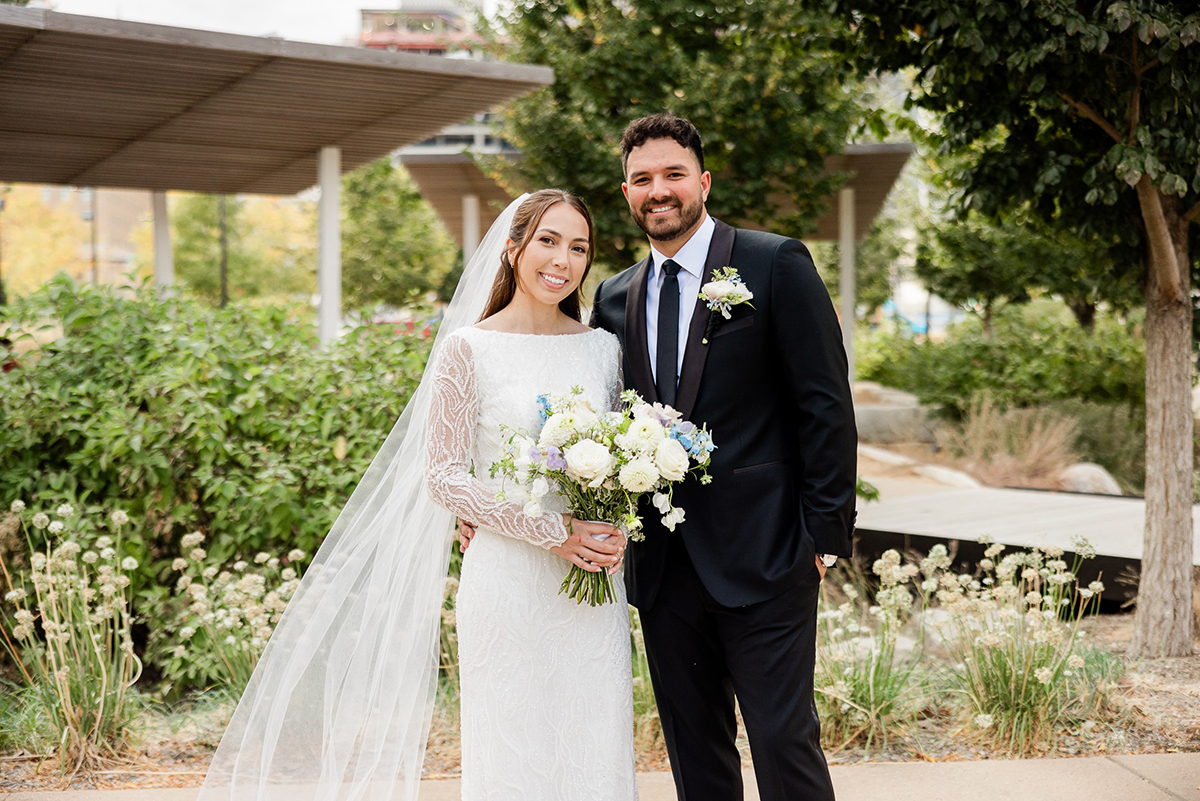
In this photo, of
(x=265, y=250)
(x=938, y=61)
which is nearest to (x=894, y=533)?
(x=938, y=61)

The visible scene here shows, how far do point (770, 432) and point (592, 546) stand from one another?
60cm

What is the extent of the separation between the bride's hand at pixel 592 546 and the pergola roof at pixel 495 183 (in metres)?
9.68

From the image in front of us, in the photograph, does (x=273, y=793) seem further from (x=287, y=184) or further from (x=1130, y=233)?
(x=287, y=184)

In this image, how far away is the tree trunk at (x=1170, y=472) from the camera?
5031mm

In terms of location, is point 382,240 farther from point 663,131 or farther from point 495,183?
point 663,131

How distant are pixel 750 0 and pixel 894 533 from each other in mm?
6526

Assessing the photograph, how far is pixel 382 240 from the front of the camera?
27422 millimetres

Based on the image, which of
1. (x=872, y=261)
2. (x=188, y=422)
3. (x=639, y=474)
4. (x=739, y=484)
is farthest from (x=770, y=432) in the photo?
(x=872, y=261)

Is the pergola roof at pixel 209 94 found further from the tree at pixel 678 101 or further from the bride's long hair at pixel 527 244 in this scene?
the bride's long hair at pixel 527 244

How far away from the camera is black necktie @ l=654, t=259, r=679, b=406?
2.87 m

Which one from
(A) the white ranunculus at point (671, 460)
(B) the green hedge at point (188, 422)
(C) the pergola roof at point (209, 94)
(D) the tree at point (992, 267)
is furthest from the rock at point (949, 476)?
(A) the white ranunculus at point (671, 460)

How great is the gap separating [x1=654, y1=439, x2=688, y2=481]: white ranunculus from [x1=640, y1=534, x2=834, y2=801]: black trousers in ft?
1.52

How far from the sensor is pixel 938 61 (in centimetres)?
491

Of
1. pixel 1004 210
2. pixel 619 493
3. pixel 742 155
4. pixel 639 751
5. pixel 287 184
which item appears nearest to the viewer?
pixel 619 493
